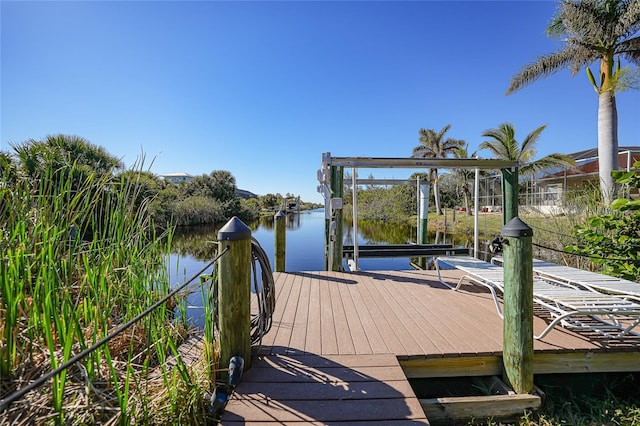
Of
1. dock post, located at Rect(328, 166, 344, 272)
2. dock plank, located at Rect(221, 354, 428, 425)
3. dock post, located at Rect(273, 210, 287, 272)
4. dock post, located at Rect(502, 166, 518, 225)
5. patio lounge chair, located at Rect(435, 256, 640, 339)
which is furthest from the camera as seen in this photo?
dock post, located at Rect(502, 166, 518, 225)

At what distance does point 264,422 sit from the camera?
1.40 m

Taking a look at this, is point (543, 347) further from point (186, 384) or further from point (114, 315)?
point (114, 315)

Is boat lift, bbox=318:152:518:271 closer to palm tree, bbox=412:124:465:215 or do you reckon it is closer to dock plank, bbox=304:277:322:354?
dock plank, bbox=304:277:322:354

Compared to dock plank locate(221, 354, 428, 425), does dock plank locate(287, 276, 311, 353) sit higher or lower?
higher

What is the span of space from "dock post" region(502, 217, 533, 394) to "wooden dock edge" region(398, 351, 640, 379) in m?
0.18

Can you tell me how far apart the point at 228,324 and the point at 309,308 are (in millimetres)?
1316

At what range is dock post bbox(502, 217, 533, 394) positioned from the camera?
5.53 feet

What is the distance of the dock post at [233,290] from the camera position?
5.46 ft

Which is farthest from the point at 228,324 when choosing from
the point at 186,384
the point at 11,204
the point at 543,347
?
the point at 543,347

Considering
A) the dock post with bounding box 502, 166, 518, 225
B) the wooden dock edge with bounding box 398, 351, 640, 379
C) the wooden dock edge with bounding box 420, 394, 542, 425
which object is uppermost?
the dock post with bounding box 502, 166, 518, 225

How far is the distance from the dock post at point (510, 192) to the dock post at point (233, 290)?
4.63 m

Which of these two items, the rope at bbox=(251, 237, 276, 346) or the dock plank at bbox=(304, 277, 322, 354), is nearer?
the rope at bbox=(251, 237, 276, 346)

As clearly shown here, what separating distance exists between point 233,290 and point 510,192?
477 cm

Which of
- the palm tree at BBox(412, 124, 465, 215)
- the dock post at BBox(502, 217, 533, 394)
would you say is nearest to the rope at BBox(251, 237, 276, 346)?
the dock post at BBox(502, 217, 533, 394)
